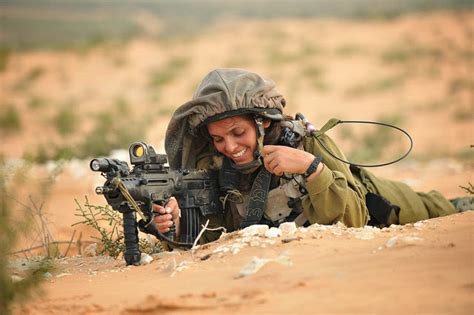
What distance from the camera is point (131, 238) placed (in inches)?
172

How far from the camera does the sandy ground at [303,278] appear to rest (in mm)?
3266

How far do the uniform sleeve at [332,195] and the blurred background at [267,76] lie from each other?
4.80 ft

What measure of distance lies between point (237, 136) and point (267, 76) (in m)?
17.4

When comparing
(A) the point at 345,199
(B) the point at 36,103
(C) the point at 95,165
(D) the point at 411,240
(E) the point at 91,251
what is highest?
(B) the point at 36,103

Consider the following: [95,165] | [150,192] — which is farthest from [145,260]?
[95,165]

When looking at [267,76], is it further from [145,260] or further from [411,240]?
[411,240]

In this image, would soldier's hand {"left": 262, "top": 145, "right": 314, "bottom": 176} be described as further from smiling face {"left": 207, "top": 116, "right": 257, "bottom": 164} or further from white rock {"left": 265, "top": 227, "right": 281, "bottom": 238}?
white rock {"left": 265, "top": 227, "right": 281, "bottom": 238}

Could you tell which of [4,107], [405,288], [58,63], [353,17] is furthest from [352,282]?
[353,17]

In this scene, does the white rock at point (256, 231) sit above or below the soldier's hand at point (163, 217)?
below

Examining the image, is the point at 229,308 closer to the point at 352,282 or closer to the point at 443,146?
the point at 352,282

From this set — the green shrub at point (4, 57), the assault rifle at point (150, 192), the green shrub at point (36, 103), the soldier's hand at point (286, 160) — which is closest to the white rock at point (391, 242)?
the soldier's hand at point (286, 160)

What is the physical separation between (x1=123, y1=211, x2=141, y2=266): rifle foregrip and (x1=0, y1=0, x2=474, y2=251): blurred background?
0.47 meters

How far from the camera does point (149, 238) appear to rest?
5.84 m

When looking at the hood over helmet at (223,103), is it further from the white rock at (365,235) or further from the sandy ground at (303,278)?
the white rock at (365,235)
